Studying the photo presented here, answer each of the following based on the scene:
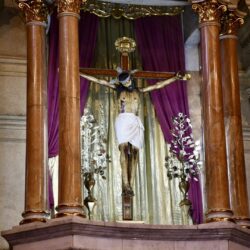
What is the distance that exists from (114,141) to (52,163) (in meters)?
1.30

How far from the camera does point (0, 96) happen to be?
14.9 meters

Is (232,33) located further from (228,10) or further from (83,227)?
(83,227)

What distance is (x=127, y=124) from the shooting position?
14102mm

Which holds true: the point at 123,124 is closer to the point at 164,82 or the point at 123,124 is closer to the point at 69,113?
the point at 164,82

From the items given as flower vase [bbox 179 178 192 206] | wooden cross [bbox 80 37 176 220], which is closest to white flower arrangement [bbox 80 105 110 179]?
wooden cross [bbox 80 37 176 220]

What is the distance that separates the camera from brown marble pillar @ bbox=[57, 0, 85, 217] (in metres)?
12.6

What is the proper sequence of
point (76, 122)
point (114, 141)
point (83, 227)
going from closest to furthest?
point (83, 227)
point (76, 122)
point (114, 141)

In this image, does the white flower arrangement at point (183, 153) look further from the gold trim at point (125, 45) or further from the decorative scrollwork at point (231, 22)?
the decorative scrollwork at point (231, 22)

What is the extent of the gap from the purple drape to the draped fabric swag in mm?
40

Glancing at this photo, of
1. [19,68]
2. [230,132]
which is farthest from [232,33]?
[19,68]

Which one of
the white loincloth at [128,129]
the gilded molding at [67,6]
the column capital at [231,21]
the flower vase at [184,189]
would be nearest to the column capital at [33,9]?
the gilded molding at [67,6]

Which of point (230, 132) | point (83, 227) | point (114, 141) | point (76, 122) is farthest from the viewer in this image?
point (114, 141)

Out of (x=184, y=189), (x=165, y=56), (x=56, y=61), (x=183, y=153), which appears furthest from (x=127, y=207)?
(x=165, y=56)

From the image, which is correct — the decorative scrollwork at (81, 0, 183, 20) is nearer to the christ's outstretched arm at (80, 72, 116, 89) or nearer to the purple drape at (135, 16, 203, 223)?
the purple drape at (135, 16, 203, 223)
